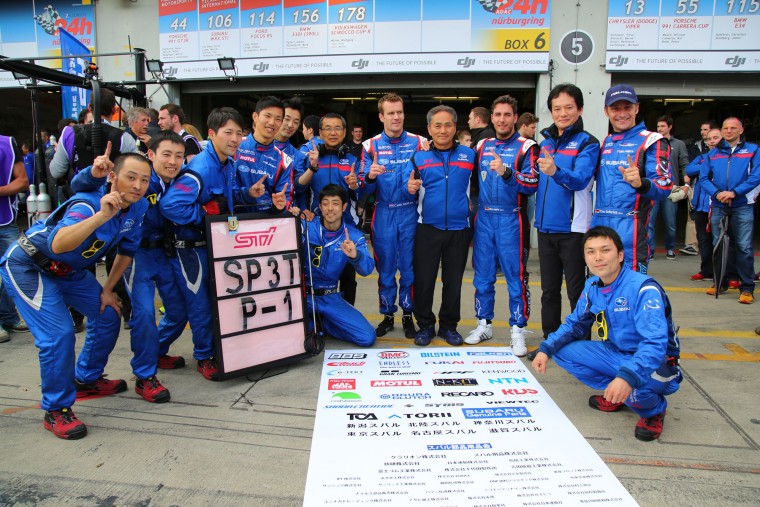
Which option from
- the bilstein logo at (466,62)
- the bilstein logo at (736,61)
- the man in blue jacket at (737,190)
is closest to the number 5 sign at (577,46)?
the bilstein logo at (466,62)

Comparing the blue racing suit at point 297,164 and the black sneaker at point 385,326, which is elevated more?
the blue racing suit at point 297,164

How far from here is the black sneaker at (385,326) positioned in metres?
4.36

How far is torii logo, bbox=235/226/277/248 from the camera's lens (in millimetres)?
3402

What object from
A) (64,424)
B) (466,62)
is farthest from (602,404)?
(466,62)

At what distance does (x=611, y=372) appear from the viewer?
2840 mm

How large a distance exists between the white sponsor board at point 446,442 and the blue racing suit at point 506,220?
0.64 m

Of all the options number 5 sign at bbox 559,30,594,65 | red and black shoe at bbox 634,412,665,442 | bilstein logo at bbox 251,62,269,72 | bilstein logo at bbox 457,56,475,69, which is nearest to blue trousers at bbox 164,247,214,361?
red and black shoe at bbox 634,412,665,442

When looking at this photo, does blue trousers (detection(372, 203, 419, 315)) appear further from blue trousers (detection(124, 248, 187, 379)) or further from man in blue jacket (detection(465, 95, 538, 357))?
blue trousers (detection(124, 248, 187, 379))

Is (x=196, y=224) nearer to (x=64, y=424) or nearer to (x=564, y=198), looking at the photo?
(x=64, y=424)

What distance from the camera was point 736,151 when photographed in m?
5.62

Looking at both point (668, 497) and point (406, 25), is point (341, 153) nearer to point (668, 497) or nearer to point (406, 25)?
point (668, 497)

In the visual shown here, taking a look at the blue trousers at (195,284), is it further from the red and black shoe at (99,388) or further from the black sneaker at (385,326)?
the black sneaker at (385,326)

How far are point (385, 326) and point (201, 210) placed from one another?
5.96 feet

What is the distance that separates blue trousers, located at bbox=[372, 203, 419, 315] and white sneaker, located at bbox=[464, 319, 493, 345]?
22.1 inches
